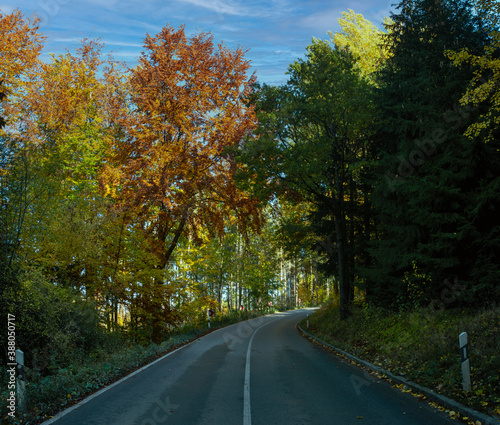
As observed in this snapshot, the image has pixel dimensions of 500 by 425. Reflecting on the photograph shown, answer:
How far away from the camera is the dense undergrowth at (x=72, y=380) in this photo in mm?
6453

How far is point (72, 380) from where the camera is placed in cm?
802

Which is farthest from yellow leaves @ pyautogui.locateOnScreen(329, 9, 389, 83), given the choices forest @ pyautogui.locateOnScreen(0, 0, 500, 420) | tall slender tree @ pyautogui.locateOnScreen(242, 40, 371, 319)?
tall slender tree @ pyautogui.locateOnScreen(242, 40, 371, 319)

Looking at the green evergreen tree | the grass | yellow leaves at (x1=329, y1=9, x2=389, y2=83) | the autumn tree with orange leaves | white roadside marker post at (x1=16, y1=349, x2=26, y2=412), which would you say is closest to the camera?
white roadside marker post at (x1=16, y1=349, x2=26, y2=412)

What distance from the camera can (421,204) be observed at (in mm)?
12242

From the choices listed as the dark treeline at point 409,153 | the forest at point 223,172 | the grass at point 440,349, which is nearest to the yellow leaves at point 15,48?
the forest at point 223,172

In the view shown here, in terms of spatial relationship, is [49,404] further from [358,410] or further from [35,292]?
[358,410]

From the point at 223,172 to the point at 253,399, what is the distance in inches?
546

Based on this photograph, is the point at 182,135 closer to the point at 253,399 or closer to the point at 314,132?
the point at 314,132

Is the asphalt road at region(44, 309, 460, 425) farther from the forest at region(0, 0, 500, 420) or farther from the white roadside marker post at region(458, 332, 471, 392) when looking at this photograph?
the forest at region(0, 0, 500, 420)

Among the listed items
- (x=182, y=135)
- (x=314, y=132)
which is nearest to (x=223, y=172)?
(x=182, y=135)

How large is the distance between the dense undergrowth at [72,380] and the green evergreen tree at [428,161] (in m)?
9.56

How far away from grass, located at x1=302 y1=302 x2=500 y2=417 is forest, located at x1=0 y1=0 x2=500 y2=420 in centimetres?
90

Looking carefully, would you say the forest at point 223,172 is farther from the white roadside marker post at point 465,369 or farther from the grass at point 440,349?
the white roadside marker post at point 465,369

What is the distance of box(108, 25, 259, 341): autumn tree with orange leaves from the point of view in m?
17.6
